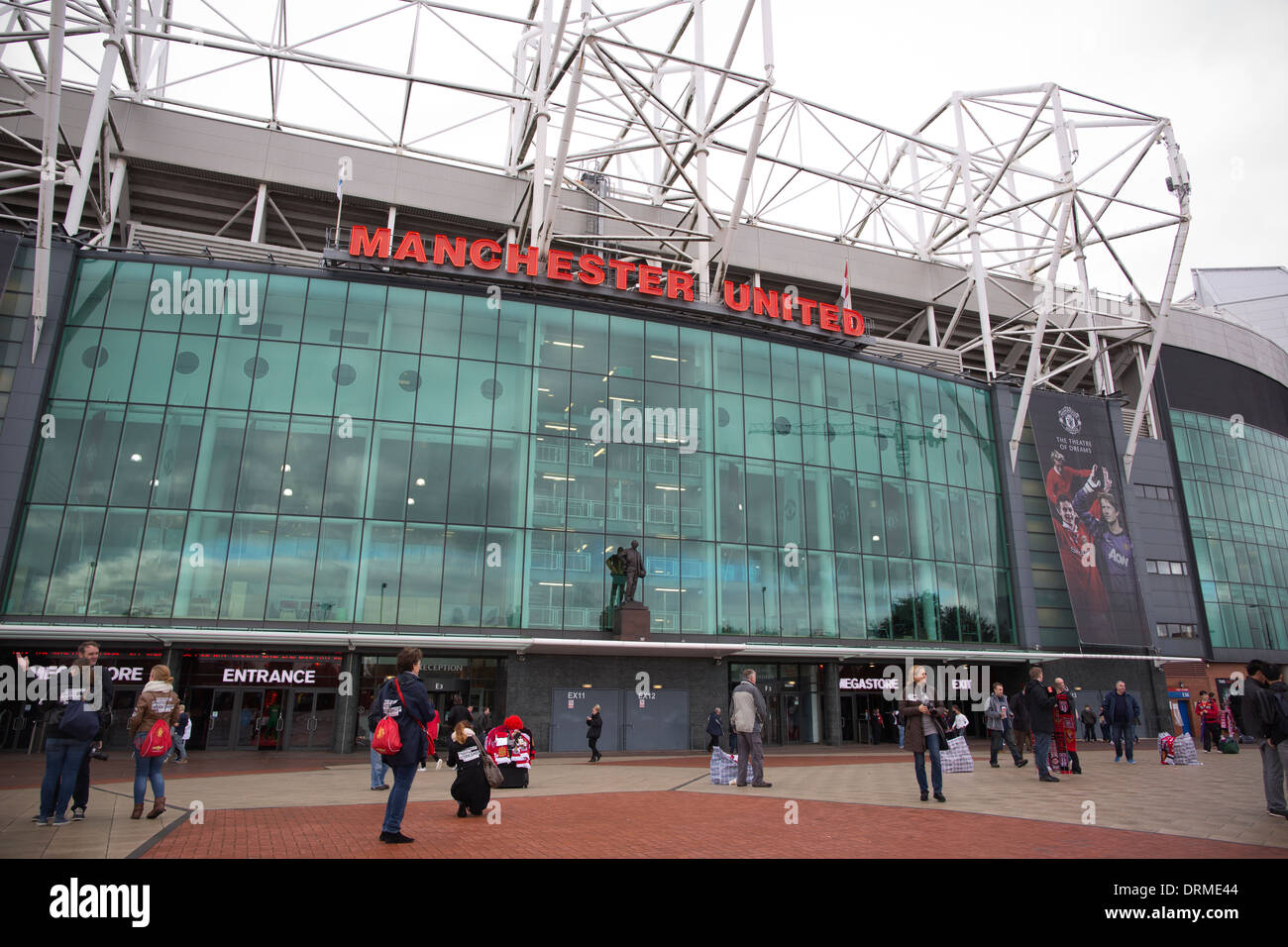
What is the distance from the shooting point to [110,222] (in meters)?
29.4

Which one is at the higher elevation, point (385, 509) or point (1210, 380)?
point (1210, 380)

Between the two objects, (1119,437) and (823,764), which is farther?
(1119,437)

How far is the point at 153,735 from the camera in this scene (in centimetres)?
935

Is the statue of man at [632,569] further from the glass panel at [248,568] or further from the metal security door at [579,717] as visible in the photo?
the glass panel at [248,568]

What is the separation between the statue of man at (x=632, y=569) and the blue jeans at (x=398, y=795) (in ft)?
65.6

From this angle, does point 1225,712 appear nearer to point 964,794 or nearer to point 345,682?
point 964,794

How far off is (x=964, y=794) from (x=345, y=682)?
814 inches

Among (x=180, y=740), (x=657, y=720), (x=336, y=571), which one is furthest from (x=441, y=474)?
(x=657, y=720)

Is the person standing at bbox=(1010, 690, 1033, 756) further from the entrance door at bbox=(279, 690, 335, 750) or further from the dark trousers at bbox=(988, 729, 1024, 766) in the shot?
the entrance door at bbox=(279, 690, 335, 750)

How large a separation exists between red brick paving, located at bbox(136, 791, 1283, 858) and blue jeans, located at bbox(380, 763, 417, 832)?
8.2 inches
